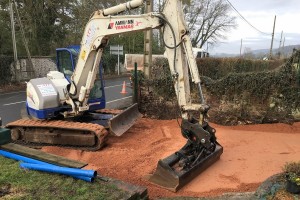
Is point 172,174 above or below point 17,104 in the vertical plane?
above

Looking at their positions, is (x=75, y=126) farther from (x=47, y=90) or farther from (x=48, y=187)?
(x=48, y=187)

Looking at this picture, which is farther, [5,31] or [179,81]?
[5,31]

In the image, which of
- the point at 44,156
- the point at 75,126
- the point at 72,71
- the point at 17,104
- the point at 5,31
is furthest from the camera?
the point at 5,31

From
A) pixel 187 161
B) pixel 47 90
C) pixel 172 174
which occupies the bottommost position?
Answer: pixel 172 174

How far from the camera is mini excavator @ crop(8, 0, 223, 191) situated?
5.57m

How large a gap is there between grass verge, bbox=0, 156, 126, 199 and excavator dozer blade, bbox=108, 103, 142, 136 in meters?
2.66

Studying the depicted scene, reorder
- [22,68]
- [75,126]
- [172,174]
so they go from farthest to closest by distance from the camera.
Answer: [22,68], [75,126], [172,174]

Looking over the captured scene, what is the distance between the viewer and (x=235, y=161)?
6.42 metres

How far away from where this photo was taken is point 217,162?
6.35 m

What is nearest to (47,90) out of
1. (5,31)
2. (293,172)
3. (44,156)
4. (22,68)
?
(44,156)

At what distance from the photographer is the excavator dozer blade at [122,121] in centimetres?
760

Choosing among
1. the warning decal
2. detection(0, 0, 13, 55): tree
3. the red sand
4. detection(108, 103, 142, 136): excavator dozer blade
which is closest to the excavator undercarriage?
detection(108, 103, 142, 136): excavator dozer blade

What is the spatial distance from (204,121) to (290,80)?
446 centimetres

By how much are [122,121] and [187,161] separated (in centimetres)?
308
